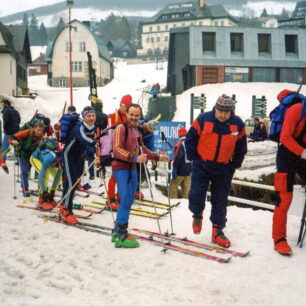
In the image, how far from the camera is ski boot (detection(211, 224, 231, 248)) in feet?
16.9

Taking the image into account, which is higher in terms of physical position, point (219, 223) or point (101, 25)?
point (101, 25)

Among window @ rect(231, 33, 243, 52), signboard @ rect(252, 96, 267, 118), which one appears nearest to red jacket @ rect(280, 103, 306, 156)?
signboard @ rect(252, 96, 267, 118)

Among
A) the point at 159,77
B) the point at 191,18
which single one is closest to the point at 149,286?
the point at 159,77

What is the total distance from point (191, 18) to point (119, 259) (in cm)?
10129

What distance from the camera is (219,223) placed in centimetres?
525

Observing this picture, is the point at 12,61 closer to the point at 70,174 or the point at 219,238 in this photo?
the point at 70,174

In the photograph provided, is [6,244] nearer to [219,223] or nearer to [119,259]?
[119,259]

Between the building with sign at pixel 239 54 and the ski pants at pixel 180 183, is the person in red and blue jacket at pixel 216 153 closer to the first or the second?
the ski pants at pixel 180 183

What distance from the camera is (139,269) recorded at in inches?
175

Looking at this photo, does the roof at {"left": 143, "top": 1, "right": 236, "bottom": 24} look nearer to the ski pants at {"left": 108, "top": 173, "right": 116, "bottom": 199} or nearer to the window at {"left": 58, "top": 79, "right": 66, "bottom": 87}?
the window at {"left": 58, "top": 79, "right": 66, "bottom": 87}

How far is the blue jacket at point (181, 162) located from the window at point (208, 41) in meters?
28.2

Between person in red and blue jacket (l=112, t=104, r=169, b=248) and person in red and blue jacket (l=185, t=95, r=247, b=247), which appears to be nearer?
person in red and blue jacket (l=185, t=95, r=247, b=247)

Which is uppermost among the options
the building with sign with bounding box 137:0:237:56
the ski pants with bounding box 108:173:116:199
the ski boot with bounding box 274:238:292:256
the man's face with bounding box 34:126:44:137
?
the building with sign with bounding box 137:0:237:56

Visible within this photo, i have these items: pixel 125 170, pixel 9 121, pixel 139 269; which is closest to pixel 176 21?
pixel 9 121
